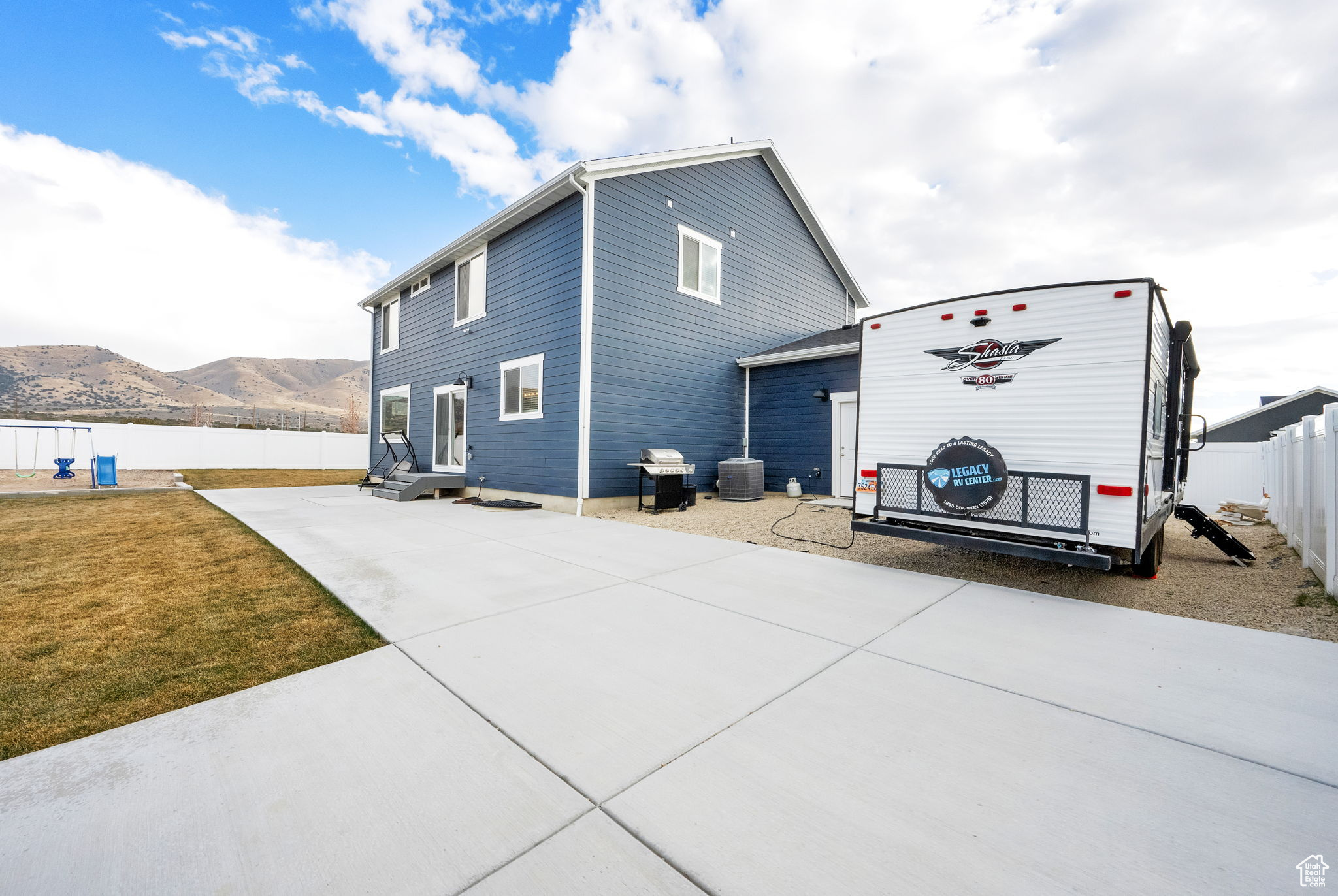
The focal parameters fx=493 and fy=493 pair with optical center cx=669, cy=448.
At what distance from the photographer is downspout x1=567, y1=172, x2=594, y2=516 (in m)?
8.31

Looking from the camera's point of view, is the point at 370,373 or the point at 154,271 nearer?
the point at 370,373

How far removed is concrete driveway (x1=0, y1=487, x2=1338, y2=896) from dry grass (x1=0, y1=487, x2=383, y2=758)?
254mm

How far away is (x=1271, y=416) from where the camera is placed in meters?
21.1

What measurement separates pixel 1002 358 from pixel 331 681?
17.0 ft

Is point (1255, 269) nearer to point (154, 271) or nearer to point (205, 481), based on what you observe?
point (205, 481)

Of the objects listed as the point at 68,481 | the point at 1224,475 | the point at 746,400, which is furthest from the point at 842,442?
the point at 68,481

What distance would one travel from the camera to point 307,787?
1.67 metres

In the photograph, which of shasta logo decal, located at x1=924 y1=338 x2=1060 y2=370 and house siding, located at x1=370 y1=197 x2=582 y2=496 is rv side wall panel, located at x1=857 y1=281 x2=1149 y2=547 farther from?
house siding, located at x1=370 y1=197 x2=582 y2=496

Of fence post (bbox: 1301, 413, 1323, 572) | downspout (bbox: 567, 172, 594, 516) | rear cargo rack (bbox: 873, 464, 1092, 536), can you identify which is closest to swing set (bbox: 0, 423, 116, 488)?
downspout (bbox: 567, 172, 594, 516)

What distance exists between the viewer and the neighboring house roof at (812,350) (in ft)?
32.1

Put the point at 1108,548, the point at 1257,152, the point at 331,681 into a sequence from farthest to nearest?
the point at 1257,152 → the point at 1108,548 → the point at 331,681

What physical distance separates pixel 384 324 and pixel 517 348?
7942 millimetres

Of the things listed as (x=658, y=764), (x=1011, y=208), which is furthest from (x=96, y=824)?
(x=1011, y=208)

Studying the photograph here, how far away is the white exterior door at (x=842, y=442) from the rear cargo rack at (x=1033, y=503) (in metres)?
5.58
